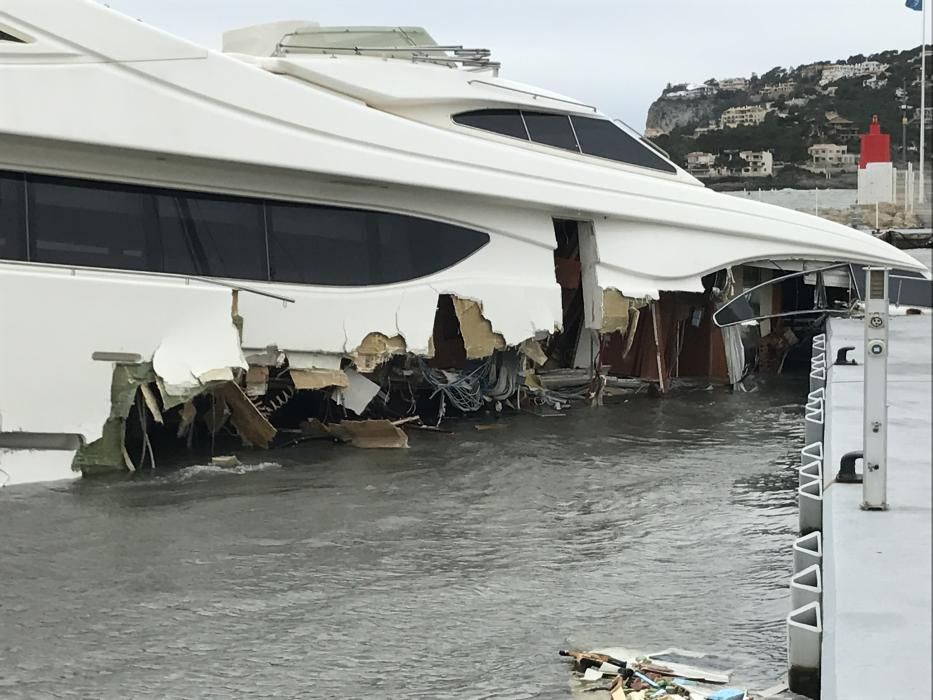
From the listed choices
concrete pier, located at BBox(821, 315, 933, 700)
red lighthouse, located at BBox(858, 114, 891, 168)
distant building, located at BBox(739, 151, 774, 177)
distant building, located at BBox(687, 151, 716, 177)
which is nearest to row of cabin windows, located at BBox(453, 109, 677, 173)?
concrete pier, located at BBox(821, 315, 933, 700)

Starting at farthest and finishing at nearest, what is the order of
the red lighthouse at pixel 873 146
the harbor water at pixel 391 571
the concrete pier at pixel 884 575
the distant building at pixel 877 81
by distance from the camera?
the red lighthouse at pixel 873 146 < the distant building at pixel 877 81 < the harbor water at pixel 391 571 < the concrete pier at pixel 884 575

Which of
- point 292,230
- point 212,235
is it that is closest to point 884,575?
point 212,235

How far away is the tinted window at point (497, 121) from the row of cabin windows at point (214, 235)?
4.04 feet

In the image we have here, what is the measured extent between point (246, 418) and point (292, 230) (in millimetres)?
1824

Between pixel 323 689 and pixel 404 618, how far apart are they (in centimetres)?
97

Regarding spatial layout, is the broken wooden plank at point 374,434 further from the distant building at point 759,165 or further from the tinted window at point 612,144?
the distant building at point 759,165

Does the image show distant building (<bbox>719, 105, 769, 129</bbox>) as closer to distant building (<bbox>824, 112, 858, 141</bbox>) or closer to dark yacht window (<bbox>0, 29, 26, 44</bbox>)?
distant building (<bbox>824, 112, 858, 141</bbox>)

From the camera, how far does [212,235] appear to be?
9750 mm

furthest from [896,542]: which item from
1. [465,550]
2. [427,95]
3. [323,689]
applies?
[427,95]

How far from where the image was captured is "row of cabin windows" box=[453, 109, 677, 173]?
39.1ft

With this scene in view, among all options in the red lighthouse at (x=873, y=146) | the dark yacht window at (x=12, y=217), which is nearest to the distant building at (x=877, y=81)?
the dark yacht window at (x=12, y=217)

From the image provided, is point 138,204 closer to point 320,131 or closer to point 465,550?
point 320,131

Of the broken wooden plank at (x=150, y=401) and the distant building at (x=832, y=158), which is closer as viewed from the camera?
the broken wooden plank at (x=150, y=401)

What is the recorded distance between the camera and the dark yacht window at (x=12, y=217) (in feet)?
28.6
